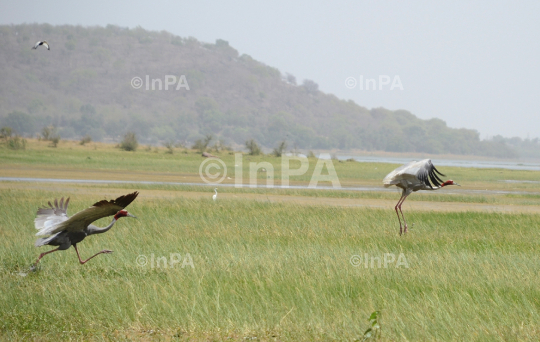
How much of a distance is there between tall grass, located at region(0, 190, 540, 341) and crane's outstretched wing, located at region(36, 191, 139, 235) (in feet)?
3.15

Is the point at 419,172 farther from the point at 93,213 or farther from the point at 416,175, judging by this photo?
the point at 93,213

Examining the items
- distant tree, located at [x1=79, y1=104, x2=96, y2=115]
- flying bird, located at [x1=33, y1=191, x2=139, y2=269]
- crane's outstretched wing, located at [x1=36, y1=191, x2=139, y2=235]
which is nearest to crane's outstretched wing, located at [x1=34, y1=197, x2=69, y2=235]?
flying bird, located at [x1=33, y1=191, x2=139, y2=269]

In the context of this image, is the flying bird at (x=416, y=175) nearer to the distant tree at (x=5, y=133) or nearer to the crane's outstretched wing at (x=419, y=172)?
the crane's outstretched wing at (x=419, y=172)

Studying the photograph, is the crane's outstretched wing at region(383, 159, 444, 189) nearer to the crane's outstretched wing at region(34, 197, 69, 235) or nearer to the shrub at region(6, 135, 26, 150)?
the crane's outstretched wing at region(34, 197, 69, 235)

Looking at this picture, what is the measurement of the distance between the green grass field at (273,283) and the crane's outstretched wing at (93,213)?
0.96 m

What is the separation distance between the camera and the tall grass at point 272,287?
7.11 meters

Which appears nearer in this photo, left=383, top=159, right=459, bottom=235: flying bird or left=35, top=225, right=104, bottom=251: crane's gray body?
left=35, top=225, right=104, bottom=251: crane's gray body

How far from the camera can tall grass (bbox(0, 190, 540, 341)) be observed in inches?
280

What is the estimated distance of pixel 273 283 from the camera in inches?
348

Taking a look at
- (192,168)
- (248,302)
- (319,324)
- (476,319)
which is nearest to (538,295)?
(476,319)

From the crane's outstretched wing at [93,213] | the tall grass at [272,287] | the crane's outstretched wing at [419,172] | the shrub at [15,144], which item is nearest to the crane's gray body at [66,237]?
the crane's outstretched wing at [93,213]

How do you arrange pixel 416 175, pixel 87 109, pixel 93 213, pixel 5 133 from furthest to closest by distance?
pixel 87 109 → pixel 5 133 → pixel 416 175 → pixel 93 213

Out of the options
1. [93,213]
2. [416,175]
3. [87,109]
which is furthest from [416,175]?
[87,109]

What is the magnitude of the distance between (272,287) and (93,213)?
292 cm
